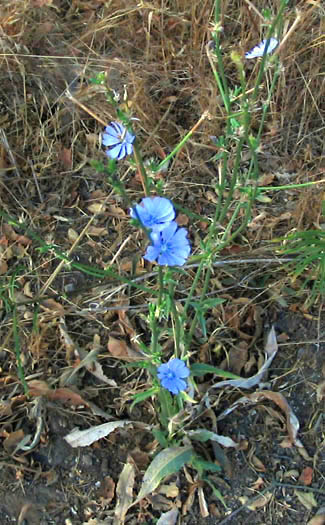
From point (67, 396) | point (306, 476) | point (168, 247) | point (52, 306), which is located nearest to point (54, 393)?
point (67, 396)

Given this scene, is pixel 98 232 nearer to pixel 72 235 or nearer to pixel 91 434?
pixel 72 235

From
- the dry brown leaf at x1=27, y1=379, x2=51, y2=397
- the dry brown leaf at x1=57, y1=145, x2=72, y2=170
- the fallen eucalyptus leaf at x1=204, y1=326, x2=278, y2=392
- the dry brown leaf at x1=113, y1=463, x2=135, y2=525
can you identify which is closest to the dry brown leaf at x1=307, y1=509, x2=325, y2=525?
the fallen eucalyptus leaf at x1=204, y1=326, x2=278, y2=392

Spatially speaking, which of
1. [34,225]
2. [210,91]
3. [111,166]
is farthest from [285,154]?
[111,166]

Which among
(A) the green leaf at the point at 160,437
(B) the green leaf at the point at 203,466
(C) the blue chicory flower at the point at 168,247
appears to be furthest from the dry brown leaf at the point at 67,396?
(C) the blue chicory flower at the point at 168,247

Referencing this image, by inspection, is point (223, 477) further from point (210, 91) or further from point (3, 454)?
point (210, 91)

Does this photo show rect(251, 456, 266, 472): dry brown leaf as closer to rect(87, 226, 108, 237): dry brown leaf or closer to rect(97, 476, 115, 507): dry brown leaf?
rect(97, 476, 115, 507): dry brown leaf

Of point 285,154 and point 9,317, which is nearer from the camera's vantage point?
point 9,317

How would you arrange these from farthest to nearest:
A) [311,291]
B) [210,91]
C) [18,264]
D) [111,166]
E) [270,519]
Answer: [210,91] < [18,264] < [311,291] < [270,519] < [111,166]
